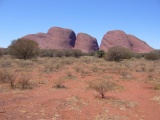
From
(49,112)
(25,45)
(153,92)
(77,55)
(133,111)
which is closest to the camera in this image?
(49,112)

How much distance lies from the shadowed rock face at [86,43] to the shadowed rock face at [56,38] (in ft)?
7.74

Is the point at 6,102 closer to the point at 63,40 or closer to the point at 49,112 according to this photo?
the point at 49,112

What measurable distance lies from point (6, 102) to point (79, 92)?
364cm

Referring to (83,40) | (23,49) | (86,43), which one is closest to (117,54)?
(23,49)

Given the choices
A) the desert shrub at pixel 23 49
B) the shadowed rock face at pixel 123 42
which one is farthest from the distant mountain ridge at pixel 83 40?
the desert shrub at pixel 23 49

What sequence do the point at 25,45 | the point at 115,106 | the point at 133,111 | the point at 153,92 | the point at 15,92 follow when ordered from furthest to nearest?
the point at 25,45 → the point at 153,92 → the point at 15,92 → the point at 115,106 → the point at 133,111

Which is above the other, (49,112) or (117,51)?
(117,51)

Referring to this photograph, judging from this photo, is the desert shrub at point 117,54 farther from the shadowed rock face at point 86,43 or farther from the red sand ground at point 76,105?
the shadowed rock face at point 86,43

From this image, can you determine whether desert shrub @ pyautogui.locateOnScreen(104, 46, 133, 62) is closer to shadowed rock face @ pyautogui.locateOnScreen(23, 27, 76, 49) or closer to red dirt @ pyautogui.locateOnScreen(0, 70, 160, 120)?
red dirt @ pyautogui.locateOnScreen(0, 70, 160, 120)

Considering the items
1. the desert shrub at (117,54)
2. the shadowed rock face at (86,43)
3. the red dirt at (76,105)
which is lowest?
the red dirt at (76,105)

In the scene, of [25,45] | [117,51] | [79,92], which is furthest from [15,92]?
[117,51]

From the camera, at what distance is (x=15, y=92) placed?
32.9 feet

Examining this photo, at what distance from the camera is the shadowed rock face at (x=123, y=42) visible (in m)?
76.3

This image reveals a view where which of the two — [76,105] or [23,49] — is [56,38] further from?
[76,105]
